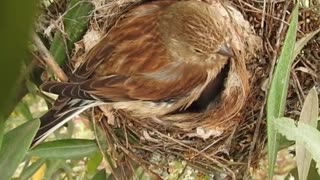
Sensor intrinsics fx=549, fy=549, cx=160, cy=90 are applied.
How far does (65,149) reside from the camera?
5.14ft

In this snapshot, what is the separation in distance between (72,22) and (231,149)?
28.0 inches

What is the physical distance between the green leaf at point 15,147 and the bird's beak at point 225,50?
94 centimetres

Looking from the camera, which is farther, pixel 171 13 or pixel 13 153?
pixel 171 13

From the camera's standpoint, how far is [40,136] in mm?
1460

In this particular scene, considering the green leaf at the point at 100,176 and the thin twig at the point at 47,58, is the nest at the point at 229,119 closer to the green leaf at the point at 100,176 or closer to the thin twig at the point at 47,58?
the green leaf at the point at 100,176

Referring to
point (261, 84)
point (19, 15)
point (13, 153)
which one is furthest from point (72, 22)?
point (19, 15)

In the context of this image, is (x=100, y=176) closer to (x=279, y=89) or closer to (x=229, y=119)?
(x=229, y=119)

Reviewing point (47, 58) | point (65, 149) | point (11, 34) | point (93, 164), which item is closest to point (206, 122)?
point (93, 164)

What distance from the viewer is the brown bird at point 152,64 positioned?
1.63 metres

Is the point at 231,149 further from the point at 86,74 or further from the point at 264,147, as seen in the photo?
the point at 86,74

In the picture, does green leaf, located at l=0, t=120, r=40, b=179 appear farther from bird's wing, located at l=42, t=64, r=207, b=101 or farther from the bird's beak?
the bird's beak

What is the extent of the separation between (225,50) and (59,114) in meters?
0.74

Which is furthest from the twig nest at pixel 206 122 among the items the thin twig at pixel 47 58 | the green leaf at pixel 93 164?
the thin twig at pixel 47 58

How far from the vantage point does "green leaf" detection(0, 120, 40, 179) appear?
3.90 ft
